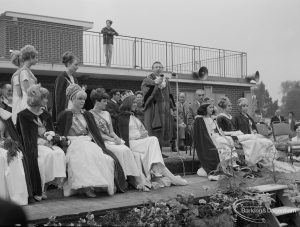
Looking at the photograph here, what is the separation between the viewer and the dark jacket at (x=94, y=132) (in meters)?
7.12

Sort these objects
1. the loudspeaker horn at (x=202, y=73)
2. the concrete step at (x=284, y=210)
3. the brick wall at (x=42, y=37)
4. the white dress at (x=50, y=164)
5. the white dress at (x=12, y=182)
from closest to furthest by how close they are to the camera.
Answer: the white dress at (x=12, y=182)
the white dress at (x=50, y=164)
the concrete step at (x=284, y=210)
the brick wall at (x=42, y=37)
the loudspeaker horn at (x=202, y=73)

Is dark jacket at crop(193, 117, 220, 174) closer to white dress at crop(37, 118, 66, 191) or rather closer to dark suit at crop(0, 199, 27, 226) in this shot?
white dress at crop(37, 118, 66, 191)

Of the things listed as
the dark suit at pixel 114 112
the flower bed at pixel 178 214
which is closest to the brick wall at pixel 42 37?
the dark suit at pixel 114 112

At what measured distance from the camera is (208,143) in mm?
9508

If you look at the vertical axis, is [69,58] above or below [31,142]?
above

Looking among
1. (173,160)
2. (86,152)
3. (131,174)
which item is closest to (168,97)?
(173,160)

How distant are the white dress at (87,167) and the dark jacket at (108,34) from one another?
1134 centimetres

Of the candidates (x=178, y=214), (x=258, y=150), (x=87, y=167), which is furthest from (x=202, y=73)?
(x=178, y=214)

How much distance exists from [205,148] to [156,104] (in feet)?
4.97

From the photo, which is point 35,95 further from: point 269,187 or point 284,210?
point 284,210

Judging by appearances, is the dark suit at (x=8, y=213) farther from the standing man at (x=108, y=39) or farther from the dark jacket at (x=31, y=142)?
the standing man at (x=108, y=39)

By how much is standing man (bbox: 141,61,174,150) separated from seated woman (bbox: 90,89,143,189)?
93.1 inches

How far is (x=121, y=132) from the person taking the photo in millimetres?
8227

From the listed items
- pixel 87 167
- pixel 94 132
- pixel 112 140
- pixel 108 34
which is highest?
pixel 108 34
